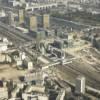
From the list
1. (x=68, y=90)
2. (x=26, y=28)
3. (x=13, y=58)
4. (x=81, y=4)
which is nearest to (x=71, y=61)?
(x=13, y=58)

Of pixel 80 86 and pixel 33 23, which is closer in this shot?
pixel 80 86

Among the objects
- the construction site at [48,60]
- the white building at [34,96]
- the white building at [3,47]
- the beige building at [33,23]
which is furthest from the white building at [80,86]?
the beige building at [33,23]

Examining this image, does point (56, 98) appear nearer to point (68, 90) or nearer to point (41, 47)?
point (68, 90)

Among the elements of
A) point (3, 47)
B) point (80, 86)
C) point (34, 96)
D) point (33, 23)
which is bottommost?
point (34, 96)

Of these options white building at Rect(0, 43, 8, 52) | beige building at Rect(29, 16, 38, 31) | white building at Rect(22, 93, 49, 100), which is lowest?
white building at Rect(22, 93, 49, 100)

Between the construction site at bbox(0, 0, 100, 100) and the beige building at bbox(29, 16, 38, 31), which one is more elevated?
the beige building at bbox(29, 16, 38, 31)

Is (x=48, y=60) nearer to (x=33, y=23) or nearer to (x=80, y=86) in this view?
(x=80, y=86)

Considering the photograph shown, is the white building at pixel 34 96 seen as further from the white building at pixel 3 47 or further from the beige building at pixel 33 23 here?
the beige building at pixel 33 23

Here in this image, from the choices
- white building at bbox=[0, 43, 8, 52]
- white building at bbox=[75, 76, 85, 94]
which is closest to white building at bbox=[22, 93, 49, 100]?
white building at bbox=[75, 76, 85, 94]

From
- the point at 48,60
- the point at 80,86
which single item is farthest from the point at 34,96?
the point at 48,60

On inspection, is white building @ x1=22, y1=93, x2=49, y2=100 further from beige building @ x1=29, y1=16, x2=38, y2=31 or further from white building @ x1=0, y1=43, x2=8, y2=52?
beige building @ x1=29, y1=16, x2=38, y2=31

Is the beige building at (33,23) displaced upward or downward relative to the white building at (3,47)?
upward
